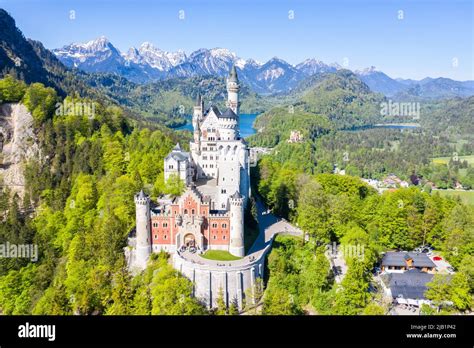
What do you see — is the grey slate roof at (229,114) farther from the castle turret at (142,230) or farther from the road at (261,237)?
the castle turret at (142,230)

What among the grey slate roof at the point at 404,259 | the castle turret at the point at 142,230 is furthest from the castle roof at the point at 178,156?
the grey slate roof at the point at 404,259

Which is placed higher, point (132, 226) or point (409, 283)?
point (132, 226)

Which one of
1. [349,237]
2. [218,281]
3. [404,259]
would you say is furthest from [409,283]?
[218,281]

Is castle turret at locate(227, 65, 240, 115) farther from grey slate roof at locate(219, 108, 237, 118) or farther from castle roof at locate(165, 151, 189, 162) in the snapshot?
castle roof at locate(165, 151, 189, 162)

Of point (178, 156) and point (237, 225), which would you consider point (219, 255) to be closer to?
point (237, 225)

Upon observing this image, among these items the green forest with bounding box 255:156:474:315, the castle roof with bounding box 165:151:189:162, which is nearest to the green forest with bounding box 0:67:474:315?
the green forest with bounding box 255:156:474:315

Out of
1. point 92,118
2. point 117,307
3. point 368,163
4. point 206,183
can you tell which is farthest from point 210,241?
point 368,163
